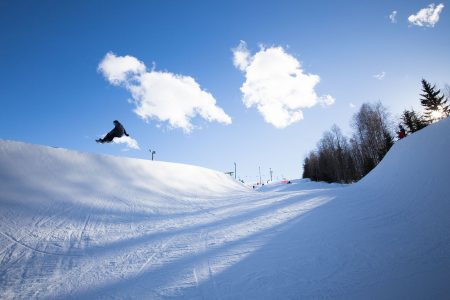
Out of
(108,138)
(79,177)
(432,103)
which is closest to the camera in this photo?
(79,177)

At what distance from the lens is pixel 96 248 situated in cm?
565

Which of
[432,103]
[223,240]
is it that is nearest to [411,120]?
[432,103]

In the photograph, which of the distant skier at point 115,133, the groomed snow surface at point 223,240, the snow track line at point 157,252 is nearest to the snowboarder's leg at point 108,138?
the distant skier at point 115,133

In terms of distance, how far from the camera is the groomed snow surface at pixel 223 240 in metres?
3.66

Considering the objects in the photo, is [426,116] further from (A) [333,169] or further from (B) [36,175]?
(B) [36,175]

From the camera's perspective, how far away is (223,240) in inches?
230

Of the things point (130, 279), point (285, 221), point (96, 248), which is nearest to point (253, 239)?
point (285, 221)

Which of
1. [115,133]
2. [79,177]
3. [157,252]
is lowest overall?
[157,252]

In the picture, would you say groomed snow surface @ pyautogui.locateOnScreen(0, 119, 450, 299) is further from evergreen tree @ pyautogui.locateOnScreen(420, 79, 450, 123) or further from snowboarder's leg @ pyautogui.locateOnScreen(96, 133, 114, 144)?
evergreen tree @ pyautogui.locateOnScreen(420, 79, 450, 123)

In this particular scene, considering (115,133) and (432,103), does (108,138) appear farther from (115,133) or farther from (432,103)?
(432,103)

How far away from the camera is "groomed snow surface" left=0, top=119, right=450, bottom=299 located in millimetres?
3664

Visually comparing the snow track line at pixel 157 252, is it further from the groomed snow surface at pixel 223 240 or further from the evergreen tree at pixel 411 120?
the evergreen tree at pixel 411 120

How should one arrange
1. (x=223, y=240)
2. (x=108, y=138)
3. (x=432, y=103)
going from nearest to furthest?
(x=223, y=240) → (x=108, y=138) → (x=432, y=103)

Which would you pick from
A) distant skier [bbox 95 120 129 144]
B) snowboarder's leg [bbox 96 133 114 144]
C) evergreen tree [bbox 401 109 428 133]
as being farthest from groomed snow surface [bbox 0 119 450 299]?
evergreen tree [bbox 401 109 428 133]
